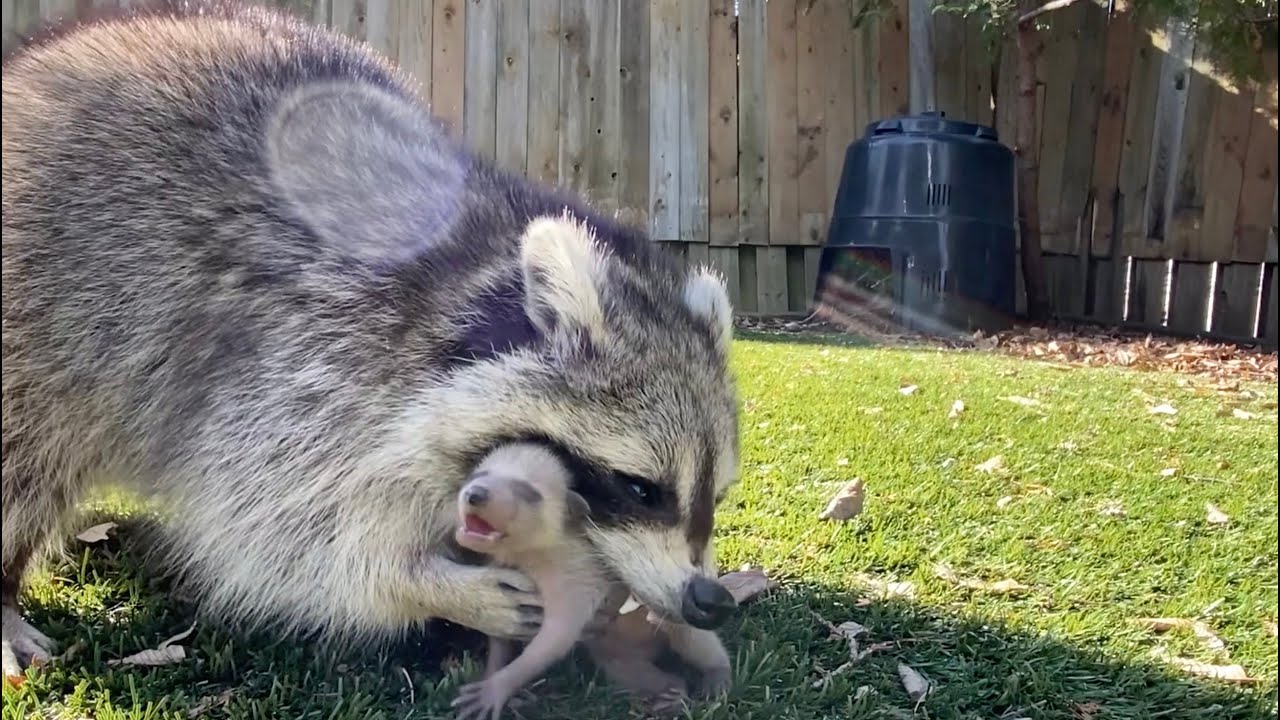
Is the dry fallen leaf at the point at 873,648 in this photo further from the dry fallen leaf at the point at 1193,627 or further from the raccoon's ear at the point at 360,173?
the raccoon's ear at the point at 360,173

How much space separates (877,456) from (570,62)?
3.34 metres

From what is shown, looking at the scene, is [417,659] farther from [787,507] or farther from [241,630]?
[787,507]

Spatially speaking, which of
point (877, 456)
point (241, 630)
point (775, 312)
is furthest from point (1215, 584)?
point (775, 312)

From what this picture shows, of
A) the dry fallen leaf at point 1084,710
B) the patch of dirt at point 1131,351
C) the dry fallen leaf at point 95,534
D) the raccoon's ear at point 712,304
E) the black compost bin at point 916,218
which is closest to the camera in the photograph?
the patch of dirt at point 1131,351

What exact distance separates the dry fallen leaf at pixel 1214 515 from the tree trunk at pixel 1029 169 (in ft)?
4.11

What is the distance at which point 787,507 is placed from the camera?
10.6 feet

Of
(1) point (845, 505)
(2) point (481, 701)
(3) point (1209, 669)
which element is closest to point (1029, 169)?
(1) point (845, 505)

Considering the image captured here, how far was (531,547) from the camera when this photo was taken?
2.13m

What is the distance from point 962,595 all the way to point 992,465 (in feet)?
2.36

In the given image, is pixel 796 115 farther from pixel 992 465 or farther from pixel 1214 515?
pixel 1214 515

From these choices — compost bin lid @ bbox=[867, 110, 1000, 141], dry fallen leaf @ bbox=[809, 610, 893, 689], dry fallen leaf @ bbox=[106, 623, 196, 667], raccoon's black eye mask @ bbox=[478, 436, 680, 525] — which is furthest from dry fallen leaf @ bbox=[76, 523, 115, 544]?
compost bin lid @ bbox=[867, 110, 1000, 141]

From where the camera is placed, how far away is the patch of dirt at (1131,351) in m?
1.43

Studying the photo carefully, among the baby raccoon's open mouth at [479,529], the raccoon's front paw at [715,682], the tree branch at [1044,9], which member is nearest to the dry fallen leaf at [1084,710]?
the raccoon's front paw at [715,682]

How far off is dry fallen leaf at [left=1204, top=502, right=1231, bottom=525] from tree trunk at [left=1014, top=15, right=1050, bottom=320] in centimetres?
125
